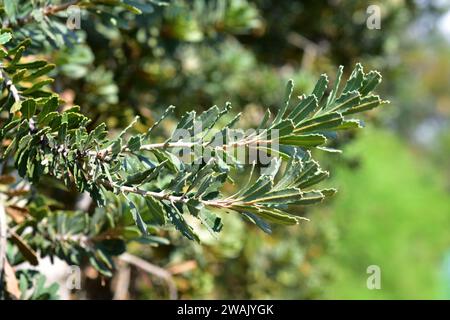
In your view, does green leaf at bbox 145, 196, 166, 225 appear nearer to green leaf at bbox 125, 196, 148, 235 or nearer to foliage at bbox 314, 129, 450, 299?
green leaf at bbox 125, 196, 148, 235

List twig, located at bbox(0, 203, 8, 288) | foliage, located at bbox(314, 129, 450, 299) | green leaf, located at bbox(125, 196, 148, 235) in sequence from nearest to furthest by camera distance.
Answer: green leaf, located at bbox(125, 196, 148, 235), twig, located at bbox(0, 203, 8, 288), foliage, located at bbox(314, 129, 450, 299)

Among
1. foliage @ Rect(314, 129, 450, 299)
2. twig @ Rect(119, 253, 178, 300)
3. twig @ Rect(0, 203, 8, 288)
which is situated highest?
twig @ Rect(0, 203, 8, 288)

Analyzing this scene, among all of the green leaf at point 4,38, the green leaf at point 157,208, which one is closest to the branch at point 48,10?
the green leaf at point 4,38

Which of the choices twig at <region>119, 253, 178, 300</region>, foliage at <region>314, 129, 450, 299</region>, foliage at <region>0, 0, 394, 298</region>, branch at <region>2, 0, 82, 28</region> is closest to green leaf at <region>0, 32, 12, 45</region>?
foliage at <region>0, 0, 394, 298</region>

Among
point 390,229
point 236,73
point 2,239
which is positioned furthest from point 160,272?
point 390,229

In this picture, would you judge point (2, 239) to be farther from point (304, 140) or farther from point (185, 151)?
point (304, 140)

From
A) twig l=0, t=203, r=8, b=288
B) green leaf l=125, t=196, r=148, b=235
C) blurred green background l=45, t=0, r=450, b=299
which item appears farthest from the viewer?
blurred green background l=45, t=0, r=450, b=299

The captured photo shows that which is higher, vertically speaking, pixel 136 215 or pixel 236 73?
pixel 236 73

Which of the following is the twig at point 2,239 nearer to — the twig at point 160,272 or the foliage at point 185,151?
the foliage at point 185,151

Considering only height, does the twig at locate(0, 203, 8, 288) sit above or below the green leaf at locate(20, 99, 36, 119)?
below

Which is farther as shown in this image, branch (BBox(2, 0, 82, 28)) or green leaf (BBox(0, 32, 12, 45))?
branch (BBox(2, 0, 82, 28))

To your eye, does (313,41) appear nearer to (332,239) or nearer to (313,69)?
(313,69)
